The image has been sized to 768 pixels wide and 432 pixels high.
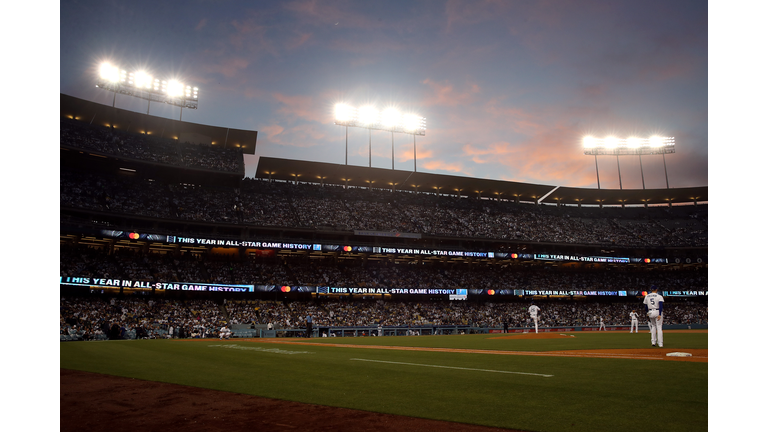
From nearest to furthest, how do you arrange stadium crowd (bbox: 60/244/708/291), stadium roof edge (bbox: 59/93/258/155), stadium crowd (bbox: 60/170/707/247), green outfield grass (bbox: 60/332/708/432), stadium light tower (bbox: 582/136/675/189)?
green outfield grass (bbox: 60/332/708/432) < stadium crowd (bbox: 60/244/708/291) < stadium crowd (bbox: 60/170/707/247) < stadium roof edge (bbox: 59/93/258/155) < stadium light tower (bbox: 582/136/675/189)

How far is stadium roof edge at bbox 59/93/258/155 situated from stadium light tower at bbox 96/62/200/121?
169cm

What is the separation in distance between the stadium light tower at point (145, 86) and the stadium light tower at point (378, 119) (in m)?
15.4

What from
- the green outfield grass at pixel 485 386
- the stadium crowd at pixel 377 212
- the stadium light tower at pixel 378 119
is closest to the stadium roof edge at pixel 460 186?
the stadium crowd at pixel 377 212

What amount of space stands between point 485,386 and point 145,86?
46470mm

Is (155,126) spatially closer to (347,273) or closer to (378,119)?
(378,119)

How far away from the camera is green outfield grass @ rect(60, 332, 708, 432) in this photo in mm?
5250

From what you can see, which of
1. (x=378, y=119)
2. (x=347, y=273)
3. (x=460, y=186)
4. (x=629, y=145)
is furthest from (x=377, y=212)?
(x=629, y=145)

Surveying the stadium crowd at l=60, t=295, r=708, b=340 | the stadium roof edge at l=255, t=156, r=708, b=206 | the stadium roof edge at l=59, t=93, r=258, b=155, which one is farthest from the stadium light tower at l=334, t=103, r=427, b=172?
the stadium crowd at l=60, t=295, r=708, b=340

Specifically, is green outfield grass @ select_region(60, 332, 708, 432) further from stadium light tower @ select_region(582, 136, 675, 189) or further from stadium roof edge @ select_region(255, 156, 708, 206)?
stadium light tower @ select_region(582, 136, 675, 189)

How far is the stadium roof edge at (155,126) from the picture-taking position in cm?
4281

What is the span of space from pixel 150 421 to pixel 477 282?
1801 inches

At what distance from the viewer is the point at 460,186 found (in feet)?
189

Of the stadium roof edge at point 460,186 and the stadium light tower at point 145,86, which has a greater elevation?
the stadium light tower at point 145,86

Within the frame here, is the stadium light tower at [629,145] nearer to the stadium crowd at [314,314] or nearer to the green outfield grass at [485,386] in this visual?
the stadium crowd at [314,314]
